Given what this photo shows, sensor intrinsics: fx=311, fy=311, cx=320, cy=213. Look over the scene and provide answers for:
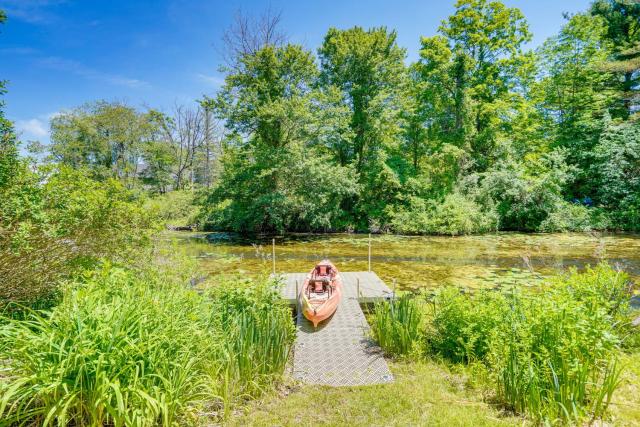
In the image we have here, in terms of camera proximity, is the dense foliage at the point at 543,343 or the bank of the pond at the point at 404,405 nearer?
the dense foliage at the point at 543,343

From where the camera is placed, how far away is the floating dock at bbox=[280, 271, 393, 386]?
4852 mm

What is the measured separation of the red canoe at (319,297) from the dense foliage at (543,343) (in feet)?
5.69

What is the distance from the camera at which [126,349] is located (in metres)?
3.00

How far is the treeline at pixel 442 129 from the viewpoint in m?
20.0

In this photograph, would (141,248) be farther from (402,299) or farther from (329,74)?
(329,74)

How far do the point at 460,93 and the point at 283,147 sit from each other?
13.7 m

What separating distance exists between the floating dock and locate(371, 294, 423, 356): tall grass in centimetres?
27

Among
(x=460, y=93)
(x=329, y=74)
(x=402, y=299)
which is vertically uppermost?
(x=329, y=74)

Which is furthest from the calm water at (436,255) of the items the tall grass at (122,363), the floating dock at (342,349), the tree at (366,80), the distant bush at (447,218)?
the tree at (366,80)

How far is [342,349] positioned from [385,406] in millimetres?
1773

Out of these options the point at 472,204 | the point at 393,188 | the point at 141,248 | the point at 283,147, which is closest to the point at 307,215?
the point at 283,147

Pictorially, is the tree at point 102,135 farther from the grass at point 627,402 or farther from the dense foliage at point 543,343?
the grass at point 627,402

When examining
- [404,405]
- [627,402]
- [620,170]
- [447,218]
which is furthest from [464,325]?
[620,170]

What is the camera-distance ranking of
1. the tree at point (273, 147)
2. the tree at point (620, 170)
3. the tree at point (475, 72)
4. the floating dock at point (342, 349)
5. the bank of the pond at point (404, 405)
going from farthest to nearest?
the tree at point (475, 72)
the tree at point (620, 170)
the tree at point (273, 147)
the floating dock at point (342, 349)
the bank of the pond at point (404, 405)
